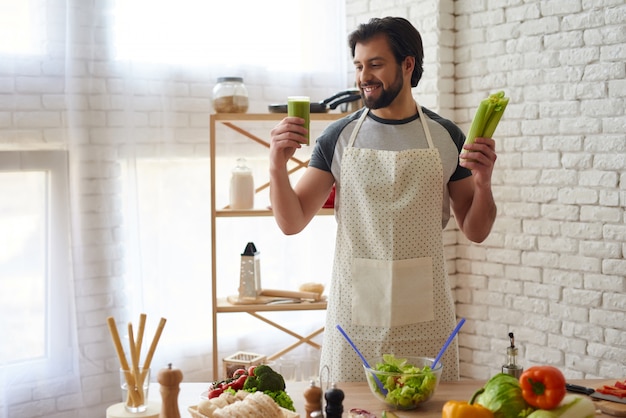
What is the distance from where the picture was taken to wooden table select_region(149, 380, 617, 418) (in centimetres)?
200

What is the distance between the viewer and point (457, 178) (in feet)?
9.23

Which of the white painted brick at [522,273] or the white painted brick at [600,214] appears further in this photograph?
the white painted brick at [522,273]

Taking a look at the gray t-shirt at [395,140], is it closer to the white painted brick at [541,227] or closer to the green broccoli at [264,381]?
the green broccoli at [264,381]

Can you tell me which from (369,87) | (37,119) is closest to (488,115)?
(369,87)

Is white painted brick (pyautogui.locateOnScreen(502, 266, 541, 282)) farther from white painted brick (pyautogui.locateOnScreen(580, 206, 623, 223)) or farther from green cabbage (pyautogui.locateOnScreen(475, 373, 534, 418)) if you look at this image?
green cabbage (pyautogui.locateOnScreen(475, 373, 534, 418))

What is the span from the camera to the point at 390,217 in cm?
271

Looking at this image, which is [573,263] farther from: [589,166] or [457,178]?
[457,178]

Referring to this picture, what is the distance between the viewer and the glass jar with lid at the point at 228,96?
150 inches

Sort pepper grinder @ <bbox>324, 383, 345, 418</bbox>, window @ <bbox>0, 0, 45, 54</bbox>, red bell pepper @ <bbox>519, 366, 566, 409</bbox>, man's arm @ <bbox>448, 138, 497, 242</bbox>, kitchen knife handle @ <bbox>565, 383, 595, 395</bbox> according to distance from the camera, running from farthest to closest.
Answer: window @ <bbox>0, 0, 45, 54</bbox> < man's arm @ <bbox>448, 138, 497, 242</bbox> < kitchen knife handle @ <bbox>565, 383, 595, 395</bbox> < pepper grinder @ <bbox>324, 383, 345, 418</bbox> < red bell pepper @ <bbox>519, 366, 566, 409</bbox>

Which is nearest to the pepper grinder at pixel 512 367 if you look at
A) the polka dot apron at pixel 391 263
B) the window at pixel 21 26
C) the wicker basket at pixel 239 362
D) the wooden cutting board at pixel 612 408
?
the wooden cutting board at pixel 612 408

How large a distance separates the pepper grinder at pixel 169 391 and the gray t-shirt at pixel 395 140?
1.20m

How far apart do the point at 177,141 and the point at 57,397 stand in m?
1.37

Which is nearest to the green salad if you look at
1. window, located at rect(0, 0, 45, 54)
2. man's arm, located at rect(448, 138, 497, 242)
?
man's arm, located at rect(448, 138, 497, 242)

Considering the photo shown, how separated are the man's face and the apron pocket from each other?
0.55 metres
